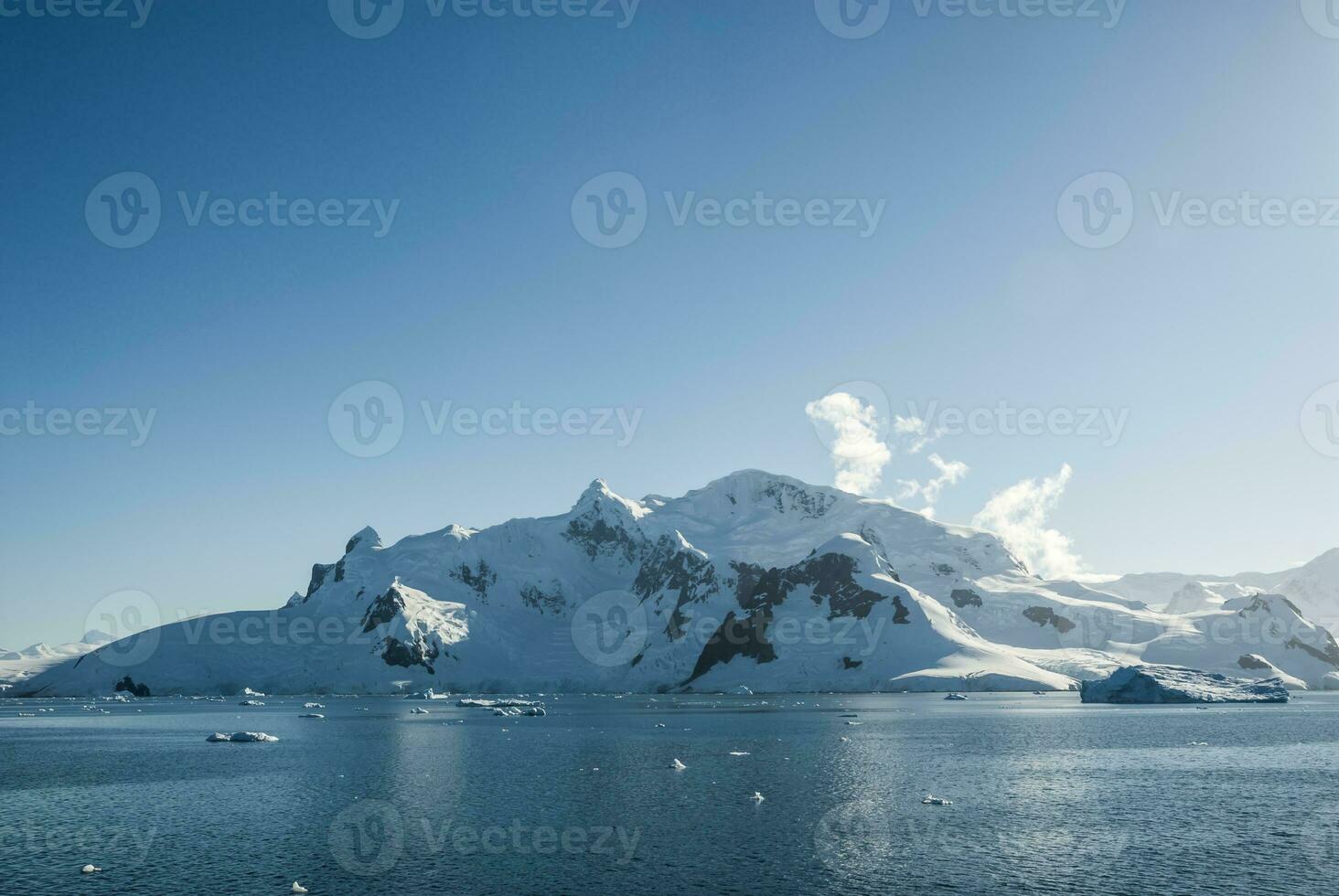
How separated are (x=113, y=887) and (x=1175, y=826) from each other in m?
54.6

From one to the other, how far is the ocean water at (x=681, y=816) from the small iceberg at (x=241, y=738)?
337cm

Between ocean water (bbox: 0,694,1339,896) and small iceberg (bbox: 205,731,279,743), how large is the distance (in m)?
3.37

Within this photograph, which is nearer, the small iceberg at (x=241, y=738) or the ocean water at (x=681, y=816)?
the ocean water at (x=681, y=816)

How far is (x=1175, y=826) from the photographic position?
170 ft

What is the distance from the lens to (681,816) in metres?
→ 55.5

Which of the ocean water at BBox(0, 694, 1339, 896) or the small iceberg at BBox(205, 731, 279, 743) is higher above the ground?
the ocean water at BBox(0, 694, 1339, 896)

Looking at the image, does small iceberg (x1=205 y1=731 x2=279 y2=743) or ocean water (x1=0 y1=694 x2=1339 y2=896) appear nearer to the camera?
ocean water (x1=0 y1=694 x2=1339 y2=896)

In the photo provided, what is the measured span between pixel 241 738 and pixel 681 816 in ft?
264

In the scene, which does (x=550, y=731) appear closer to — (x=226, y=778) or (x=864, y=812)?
(x=226, y=778)

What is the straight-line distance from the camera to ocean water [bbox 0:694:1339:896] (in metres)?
41.1

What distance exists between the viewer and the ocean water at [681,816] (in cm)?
4109

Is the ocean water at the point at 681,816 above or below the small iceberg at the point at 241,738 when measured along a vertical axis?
above

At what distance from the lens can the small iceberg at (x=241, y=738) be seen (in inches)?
4445

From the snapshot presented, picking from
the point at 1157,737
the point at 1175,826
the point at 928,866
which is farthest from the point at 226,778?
the point at 1157,737
